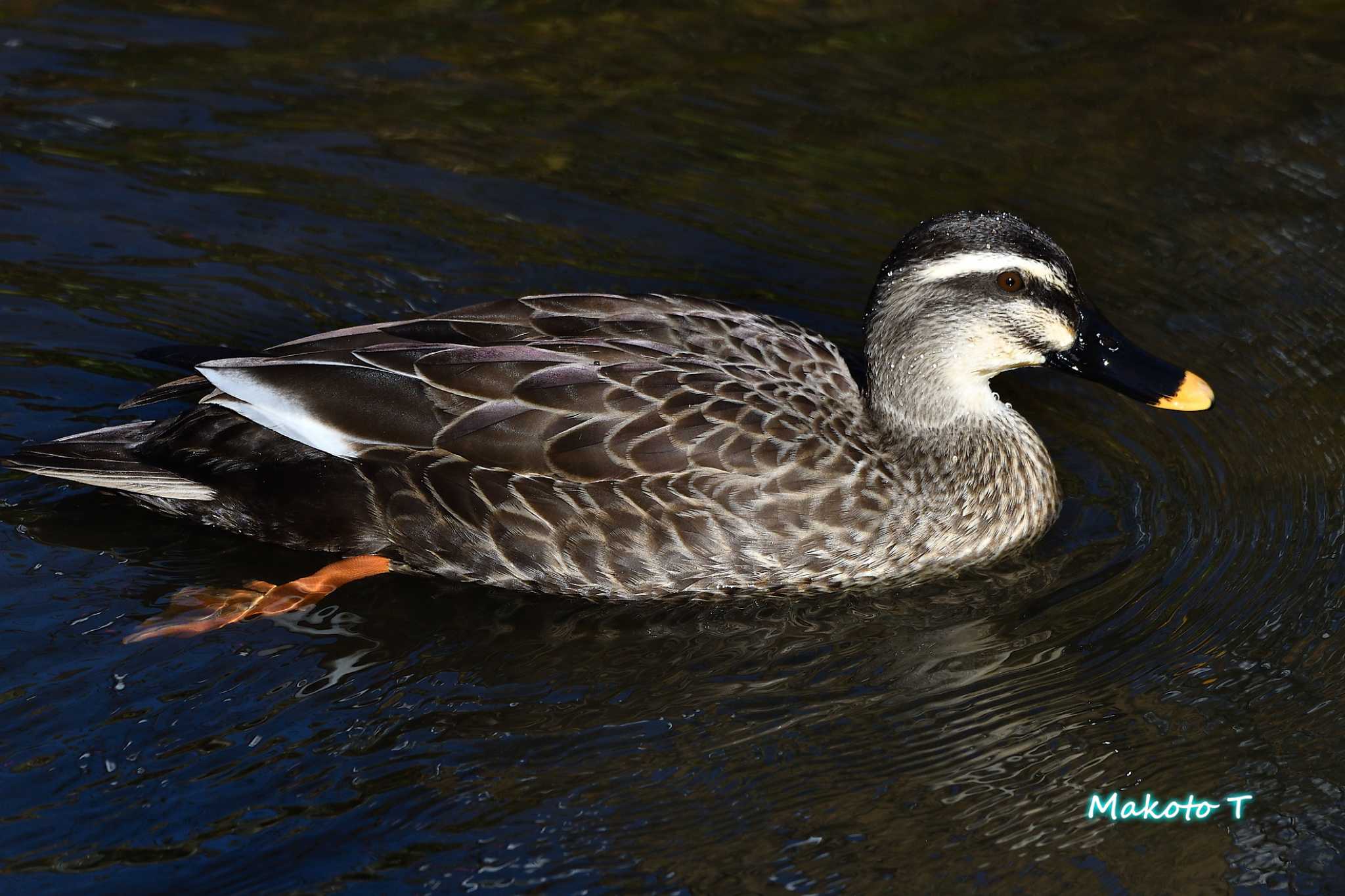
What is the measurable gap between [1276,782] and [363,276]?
5.39 meters

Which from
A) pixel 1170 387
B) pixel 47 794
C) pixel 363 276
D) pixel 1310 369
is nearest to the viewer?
pixel 47 794

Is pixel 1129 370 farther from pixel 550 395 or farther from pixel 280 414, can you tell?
pixel 280 414

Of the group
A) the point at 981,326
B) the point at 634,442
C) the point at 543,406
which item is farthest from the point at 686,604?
the point at 981,326

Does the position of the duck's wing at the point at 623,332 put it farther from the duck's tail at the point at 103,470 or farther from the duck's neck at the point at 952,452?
Answer: the duck's tail at the point at 103,470

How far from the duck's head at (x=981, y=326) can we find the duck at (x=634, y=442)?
0.03 feet

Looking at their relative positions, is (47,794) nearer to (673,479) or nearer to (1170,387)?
(673,479)

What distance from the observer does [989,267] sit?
702 cm

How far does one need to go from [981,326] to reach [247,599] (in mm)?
3356

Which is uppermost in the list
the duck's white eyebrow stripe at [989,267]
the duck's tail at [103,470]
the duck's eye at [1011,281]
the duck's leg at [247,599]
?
the duck's white eyebrow stripe at [989,267]

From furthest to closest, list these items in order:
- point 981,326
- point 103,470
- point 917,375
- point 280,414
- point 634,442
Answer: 1. point 917,375
2. point 981,326
3. point 103,470
4. point 280,414
5. point 634,442

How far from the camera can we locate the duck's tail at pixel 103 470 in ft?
23.1

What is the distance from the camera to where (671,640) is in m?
6.70

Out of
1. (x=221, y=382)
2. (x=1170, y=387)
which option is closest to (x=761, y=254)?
(x=1170, y=387)

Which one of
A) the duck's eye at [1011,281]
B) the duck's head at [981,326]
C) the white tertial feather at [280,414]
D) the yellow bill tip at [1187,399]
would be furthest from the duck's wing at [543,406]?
the yellow bill tip at [1187,399]
